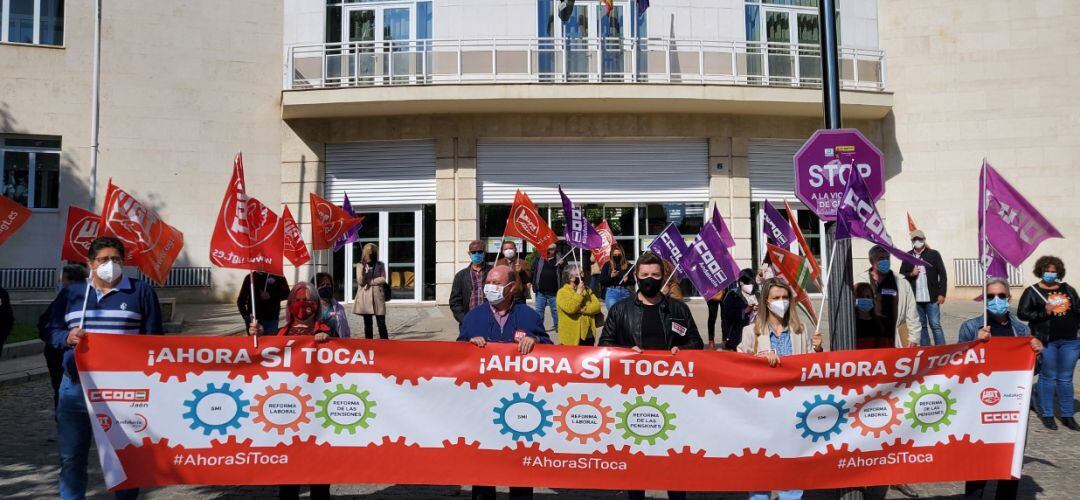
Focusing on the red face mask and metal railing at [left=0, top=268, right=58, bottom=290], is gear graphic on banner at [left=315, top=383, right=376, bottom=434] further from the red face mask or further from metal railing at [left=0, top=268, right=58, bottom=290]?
metal railing at [left=0, top=268, right=58, bottom=290]

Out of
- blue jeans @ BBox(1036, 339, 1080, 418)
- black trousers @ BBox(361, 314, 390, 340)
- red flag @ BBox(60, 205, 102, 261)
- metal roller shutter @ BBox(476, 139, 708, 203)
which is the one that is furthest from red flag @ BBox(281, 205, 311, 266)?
blue jeans @ BBox(1036, 339, 1080, 418)

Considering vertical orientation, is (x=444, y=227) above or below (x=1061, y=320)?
above

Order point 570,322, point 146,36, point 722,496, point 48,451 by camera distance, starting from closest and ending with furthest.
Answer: point 722,496 < point 48,451 < point 570,322 < point 146,36

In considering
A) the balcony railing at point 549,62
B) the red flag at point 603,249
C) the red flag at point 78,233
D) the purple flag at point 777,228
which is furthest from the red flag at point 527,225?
the balcony railing at point 549,62

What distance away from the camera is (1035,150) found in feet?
64.8

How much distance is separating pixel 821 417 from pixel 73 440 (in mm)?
4750

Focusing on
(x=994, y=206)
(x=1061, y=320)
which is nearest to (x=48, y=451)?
(x=994, y=206)

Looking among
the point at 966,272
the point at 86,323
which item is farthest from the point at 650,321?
the point at 966,272

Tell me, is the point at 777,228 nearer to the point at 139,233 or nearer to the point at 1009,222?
the point at 1009,222

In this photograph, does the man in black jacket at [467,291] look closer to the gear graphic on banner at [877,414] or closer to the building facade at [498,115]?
the gear graphic on banner at [877,414]

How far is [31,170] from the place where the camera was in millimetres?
18844

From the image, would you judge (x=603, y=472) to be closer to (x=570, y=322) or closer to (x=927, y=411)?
(x=927, y=411)

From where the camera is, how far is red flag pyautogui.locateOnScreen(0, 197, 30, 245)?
9734 millimetres

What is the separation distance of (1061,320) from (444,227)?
1425cm
